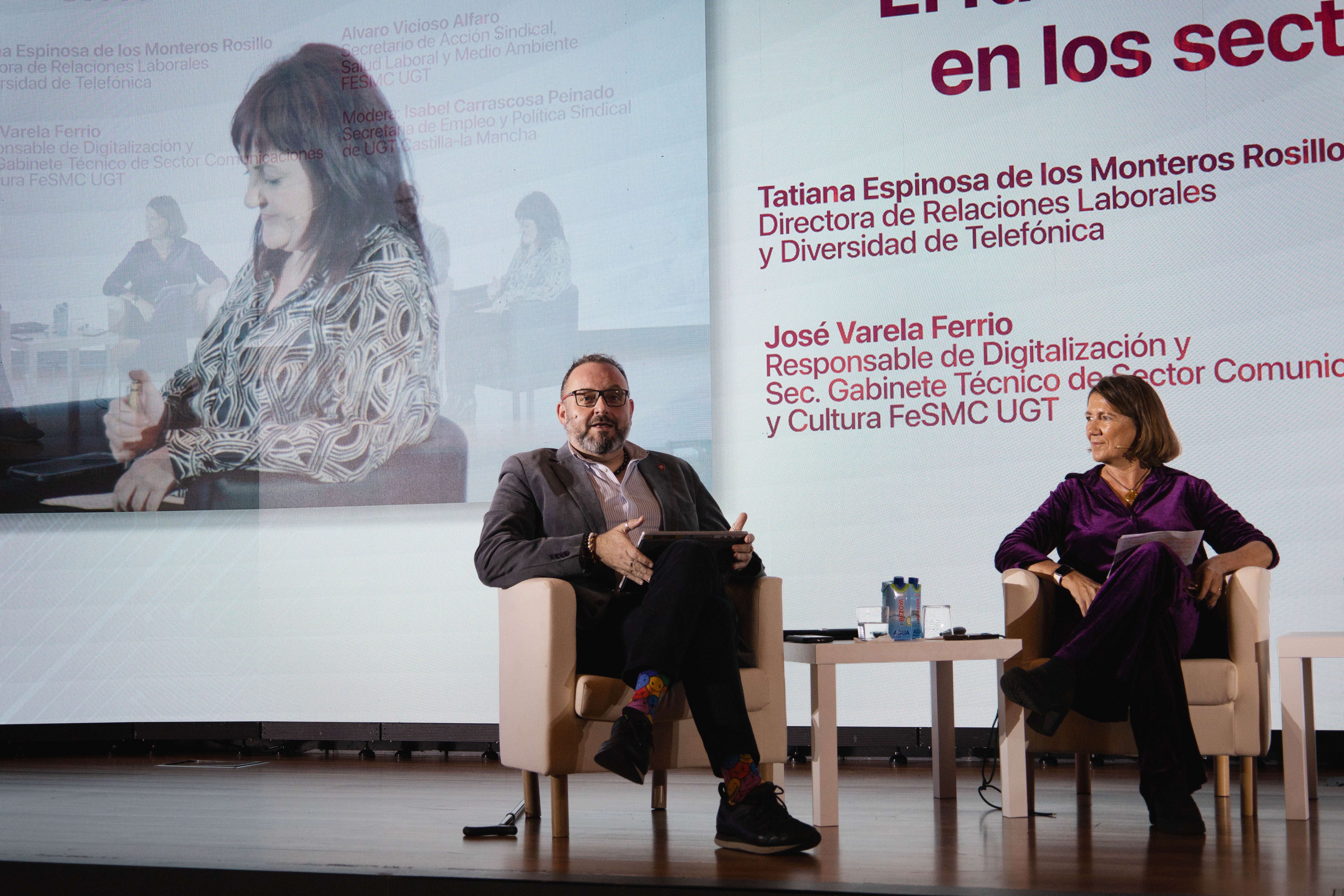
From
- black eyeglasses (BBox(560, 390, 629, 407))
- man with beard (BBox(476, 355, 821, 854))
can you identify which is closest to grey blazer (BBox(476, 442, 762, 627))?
man with beard (BBox(476, 355, 821, 854))

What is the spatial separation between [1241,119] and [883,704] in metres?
2.34

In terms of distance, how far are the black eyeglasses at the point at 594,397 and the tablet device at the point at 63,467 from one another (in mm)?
2447

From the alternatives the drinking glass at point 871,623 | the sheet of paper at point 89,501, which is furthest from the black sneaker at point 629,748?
the sheet of paper at point 89,501

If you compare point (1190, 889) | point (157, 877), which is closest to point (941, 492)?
point (1190, 889)

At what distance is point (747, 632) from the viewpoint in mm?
3047

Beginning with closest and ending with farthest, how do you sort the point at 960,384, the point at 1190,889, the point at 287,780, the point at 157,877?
the point at 1190,889 → the point at 157,877 → the point at 287,780 → the point at 960,384

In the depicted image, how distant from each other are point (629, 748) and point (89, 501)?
3.17 metres

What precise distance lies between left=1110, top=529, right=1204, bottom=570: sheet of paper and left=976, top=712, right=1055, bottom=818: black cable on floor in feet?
2.11

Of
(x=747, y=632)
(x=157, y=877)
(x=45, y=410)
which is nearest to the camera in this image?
(x=157, y=877)

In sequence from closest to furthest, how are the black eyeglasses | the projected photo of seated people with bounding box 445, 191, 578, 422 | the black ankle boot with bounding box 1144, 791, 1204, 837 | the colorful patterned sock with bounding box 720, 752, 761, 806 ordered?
the colorful patterned sock with bounding box 720, 752, 761, 806
the black ankle boot with bounding box 1144, 791, 1204, 837
the black eyeglasses
the projected photo of seated people with bounding box 445, 191, 578, 422

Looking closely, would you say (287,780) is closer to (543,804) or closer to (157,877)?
(543,804)

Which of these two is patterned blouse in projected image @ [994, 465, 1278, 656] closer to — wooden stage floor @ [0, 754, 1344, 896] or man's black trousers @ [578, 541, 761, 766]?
wooden stage floor @ [0, 754, 1344, 896]

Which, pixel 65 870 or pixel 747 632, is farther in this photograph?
pixel 747 632

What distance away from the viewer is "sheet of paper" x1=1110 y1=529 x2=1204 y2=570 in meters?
3.06
